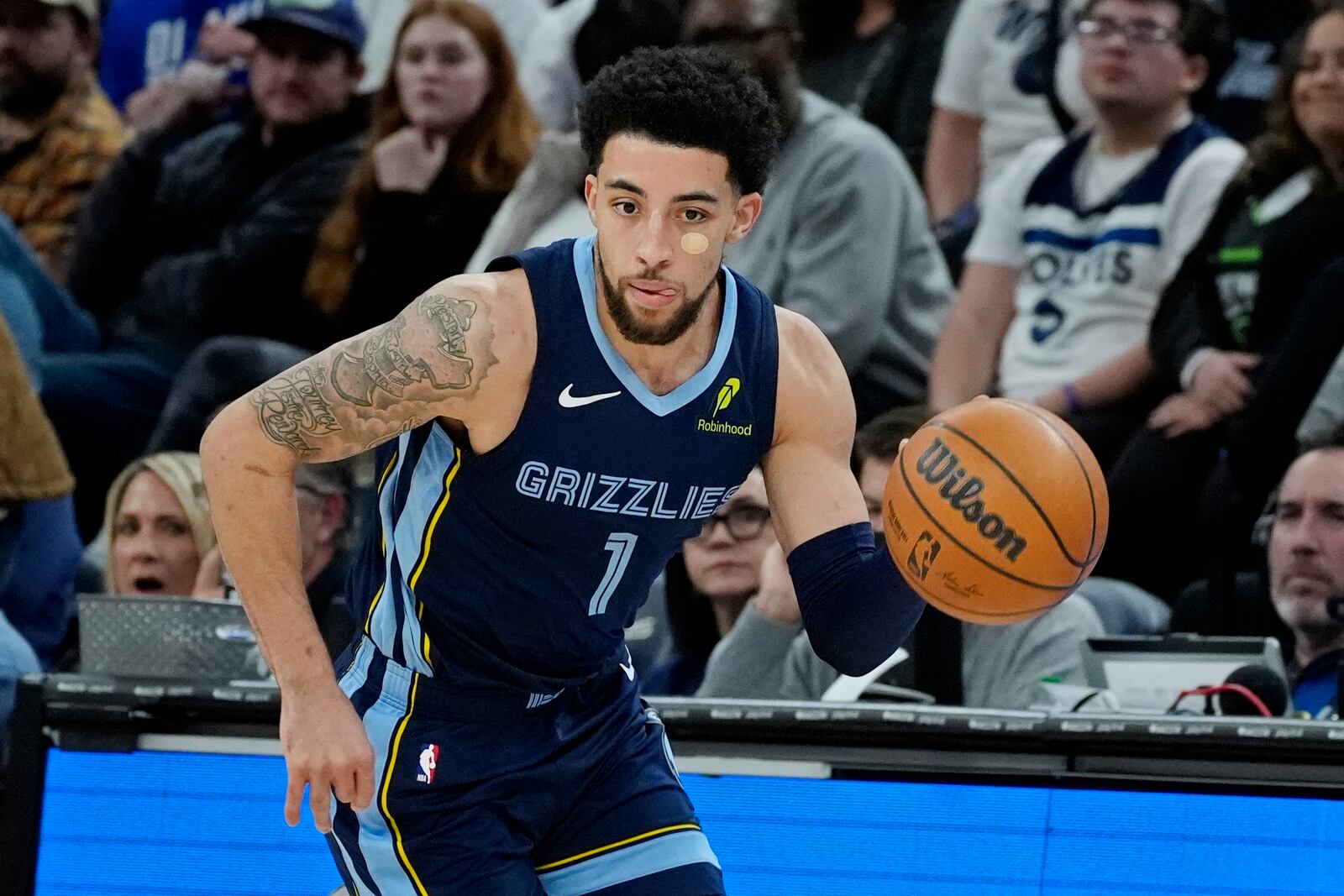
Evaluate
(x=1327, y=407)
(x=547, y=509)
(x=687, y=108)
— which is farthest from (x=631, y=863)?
(x=1327, y=407)

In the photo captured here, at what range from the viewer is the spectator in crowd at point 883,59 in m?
6.95

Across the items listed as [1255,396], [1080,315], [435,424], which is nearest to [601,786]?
[435,424]

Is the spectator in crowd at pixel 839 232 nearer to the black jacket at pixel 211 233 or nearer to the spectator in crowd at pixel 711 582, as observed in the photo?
the spectator in crowd at pixel 711 582

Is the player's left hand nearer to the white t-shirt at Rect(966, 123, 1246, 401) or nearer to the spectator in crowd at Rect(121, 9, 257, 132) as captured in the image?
the spectator in crowd at Rect(121, 9, 257, 132)

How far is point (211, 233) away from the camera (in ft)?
26.0

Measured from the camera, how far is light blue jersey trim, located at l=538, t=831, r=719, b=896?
10.4 feet

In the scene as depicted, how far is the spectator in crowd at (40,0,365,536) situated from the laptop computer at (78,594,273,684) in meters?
2.79

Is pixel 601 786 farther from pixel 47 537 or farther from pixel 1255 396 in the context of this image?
pixel 47 537

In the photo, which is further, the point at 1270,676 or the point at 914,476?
the point at 1270,676

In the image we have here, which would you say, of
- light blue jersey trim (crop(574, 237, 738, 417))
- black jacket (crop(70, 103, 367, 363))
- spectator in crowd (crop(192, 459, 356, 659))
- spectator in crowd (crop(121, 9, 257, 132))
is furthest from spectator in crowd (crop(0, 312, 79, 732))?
light blue jersey trim (crop(574, 237, 738, 417))

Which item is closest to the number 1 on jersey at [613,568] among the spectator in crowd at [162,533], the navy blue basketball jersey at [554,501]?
the navy blue basketball jersey at [554,501]

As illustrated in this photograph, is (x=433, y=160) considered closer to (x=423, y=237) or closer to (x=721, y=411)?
(x=423, y=237)

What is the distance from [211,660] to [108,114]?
4577 mm

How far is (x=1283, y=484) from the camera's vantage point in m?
4.82
